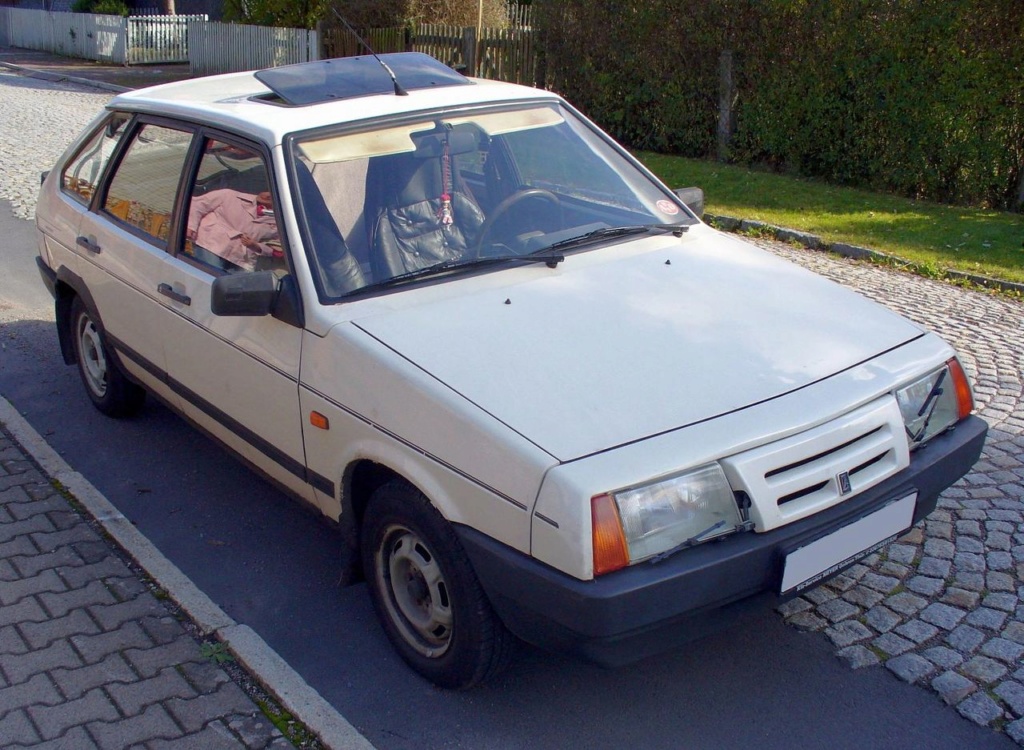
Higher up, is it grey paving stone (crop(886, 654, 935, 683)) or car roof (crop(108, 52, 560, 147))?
car roof (crop(108, 52, 560, 147))

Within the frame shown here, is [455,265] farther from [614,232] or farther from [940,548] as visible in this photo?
[940,548]

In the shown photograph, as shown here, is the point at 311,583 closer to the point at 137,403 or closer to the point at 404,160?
the point at 404,160

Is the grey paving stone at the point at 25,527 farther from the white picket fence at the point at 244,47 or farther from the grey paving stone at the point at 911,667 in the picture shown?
the white picket fence at the point at 244,47

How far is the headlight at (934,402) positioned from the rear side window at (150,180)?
123 inches

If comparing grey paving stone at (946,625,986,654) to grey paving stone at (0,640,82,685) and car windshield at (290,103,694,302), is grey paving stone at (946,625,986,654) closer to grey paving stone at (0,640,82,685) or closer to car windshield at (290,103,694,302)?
car windshield at (290,103,694,302)

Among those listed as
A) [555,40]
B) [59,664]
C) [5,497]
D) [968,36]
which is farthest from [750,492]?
[555,40]

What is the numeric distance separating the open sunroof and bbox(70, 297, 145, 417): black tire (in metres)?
1.84

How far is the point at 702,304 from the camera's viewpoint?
12.2ft

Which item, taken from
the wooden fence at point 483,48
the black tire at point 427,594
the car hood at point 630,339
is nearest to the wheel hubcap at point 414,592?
the black tire at point 427,594

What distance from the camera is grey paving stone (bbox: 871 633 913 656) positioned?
359 centimetres

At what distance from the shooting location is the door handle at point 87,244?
509 centimetres

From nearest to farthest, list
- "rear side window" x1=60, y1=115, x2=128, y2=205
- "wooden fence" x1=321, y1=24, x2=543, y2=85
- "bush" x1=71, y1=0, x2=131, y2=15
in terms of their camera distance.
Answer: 1. "rear side window" x1=60, y1=115, x2=128, y2=205
2. "wooden fence" x1=321, y1=24, x2=543, y2=85
3. "bush" x1=71, y1=0, x2=131, y2=15

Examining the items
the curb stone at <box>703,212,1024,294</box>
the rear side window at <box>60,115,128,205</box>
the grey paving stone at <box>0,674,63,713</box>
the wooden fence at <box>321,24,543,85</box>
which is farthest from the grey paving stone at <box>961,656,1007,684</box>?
the wooden fence at <box>321,24,543,85</box>

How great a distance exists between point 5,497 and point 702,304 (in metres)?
3.38
